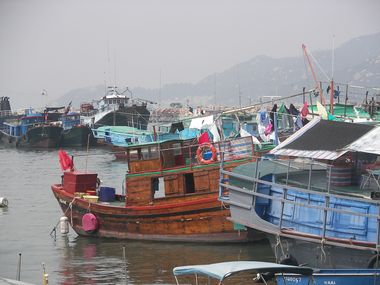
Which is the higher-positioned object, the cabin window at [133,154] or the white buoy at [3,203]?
the cabin window at [133,154]

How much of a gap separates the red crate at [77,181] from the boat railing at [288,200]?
6.67 metres

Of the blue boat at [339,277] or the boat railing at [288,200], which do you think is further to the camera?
the boat railing at [288,200]

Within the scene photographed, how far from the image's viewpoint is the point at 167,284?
18.4 metres

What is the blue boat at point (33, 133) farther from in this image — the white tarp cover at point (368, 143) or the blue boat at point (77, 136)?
the white tarp cover at point (368, 143)

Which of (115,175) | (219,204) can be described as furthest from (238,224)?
(115,175)

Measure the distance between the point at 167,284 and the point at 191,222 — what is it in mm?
3915

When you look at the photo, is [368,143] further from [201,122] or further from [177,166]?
[201,122]

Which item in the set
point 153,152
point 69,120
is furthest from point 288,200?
point 69,120

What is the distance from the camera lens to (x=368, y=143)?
1666 cm

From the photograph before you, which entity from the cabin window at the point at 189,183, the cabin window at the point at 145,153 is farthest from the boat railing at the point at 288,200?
the cabin window at the point at 145,153

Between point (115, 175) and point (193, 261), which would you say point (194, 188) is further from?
point (115, 175)

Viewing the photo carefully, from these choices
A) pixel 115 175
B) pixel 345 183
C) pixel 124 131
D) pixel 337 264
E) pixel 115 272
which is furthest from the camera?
pixel 124 131

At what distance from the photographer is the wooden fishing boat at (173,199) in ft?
71.8

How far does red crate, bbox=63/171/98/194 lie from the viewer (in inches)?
1007
